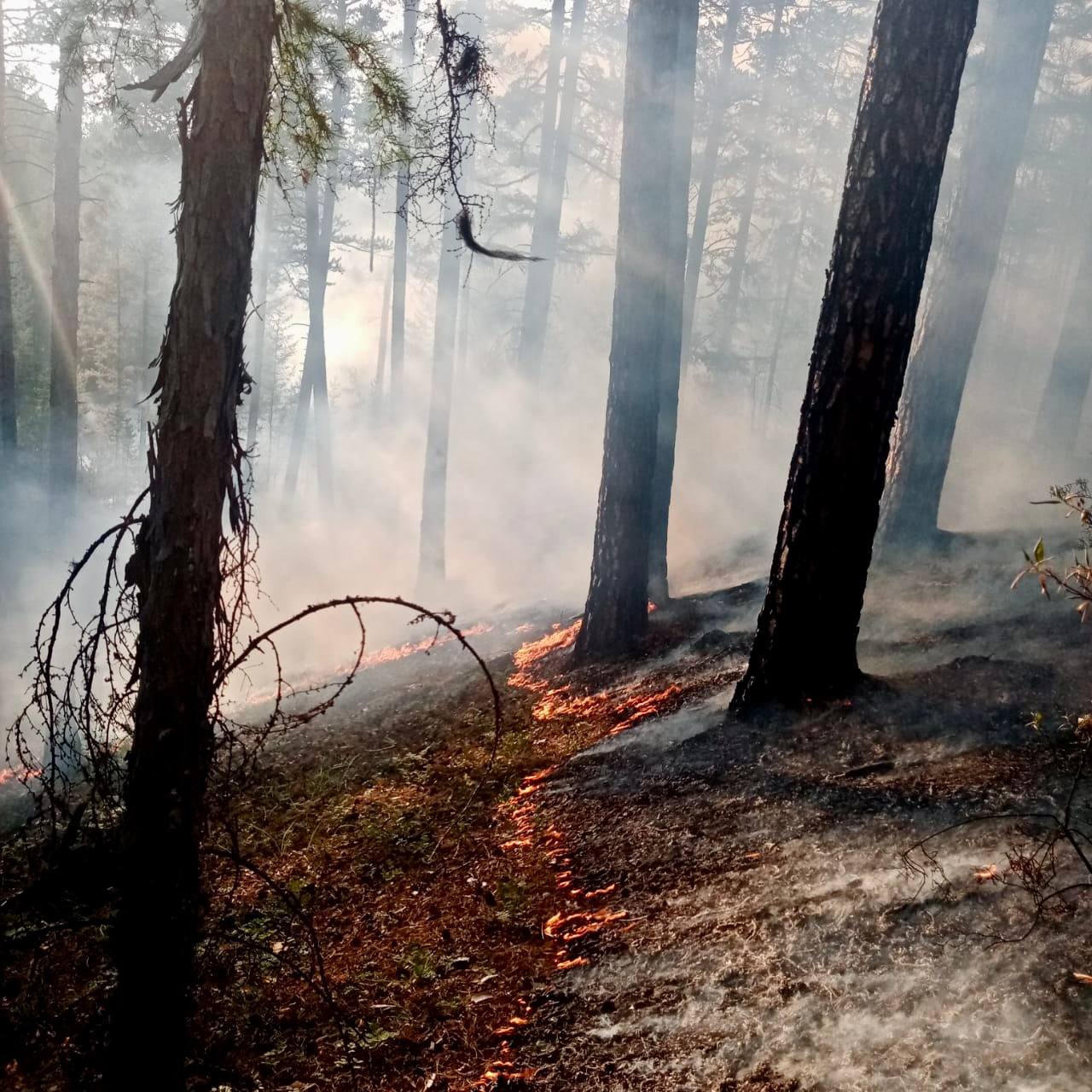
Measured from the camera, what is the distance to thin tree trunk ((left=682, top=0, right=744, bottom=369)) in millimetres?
19656

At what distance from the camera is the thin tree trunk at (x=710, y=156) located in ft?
64.5

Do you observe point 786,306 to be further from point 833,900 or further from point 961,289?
point 833,900

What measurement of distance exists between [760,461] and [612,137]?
11.2m

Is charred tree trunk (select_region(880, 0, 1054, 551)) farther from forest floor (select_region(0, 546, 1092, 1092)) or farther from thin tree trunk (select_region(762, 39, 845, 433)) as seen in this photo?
thin tree trunk (select_region(762, 39, 845, 433))

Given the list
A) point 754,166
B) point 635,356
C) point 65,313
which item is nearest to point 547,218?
point 754,166

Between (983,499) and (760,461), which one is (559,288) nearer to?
(760,461)

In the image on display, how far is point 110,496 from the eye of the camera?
33844 mm

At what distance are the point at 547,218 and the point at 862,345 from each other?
1638 cm

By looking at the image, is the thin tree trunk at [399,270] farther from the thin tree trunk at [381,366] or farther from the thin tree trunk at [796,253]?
the thin tree trunk at [796,253]

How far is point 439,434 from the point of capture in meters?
16.7

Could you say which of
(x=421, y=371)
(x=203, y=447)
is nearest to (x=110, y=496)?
(x=421, y=371)

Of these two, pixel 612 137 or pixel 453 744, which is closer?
pixel 453 744

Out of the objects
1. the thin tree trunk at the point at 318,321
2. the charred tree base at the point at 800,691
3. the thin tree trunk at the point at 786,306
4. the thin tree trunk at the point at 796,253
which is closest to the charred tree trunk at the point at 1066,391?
the charred tree base at the point at 800,691

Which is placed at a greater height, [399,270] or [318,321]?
[399,270]
